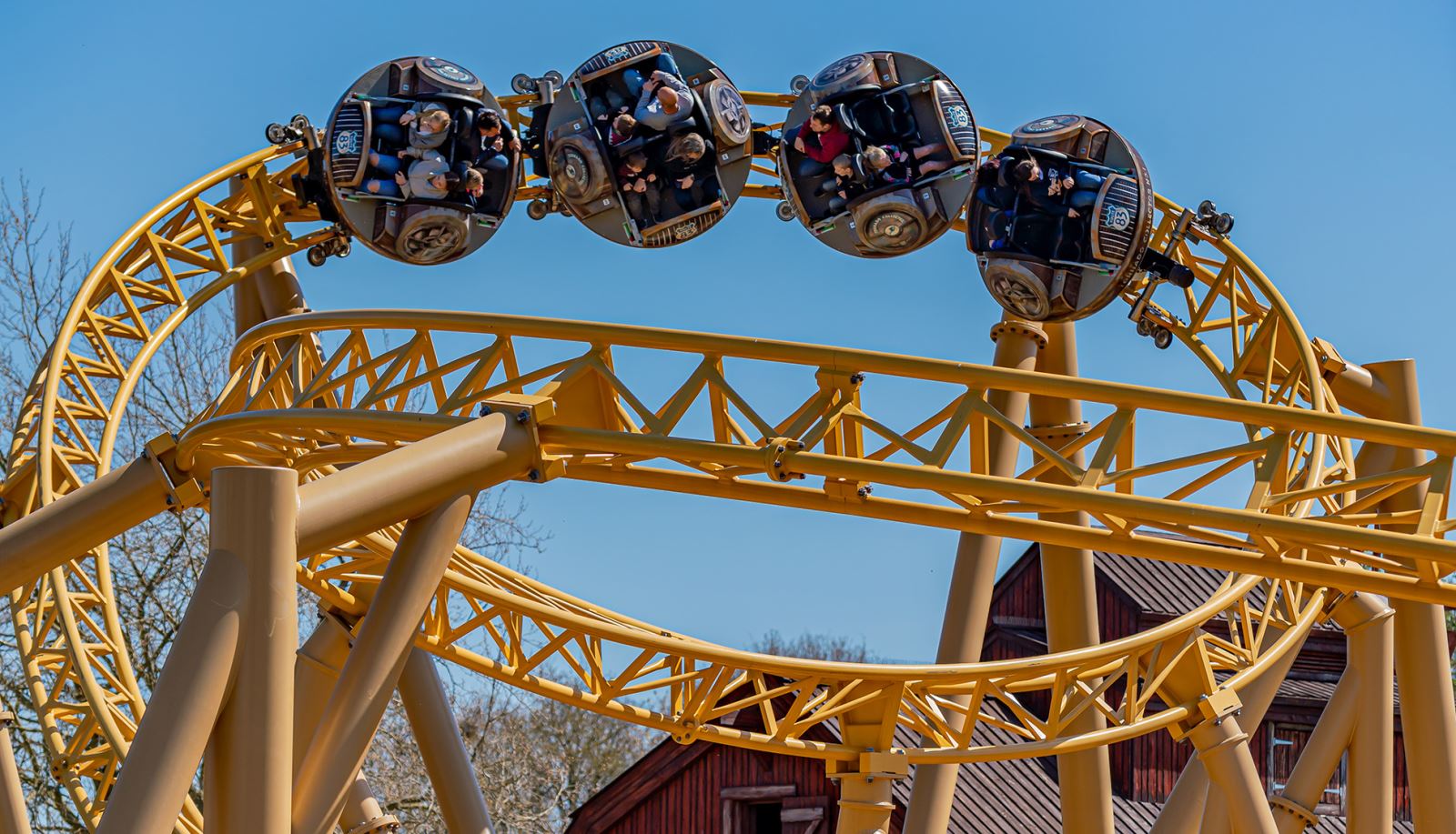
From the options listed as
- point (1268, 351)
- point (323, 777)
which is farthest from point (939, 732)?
point (323, 777)

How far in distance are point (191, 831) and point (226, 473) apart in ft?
19.4

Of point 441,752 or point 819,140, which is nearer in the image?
point 819,140

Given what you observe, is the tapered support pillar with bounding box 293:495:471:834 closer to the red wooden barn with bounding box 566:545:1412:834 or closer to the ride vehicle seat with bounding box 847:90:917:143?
the ride vehicle seat with bounding box 847:90:917:143

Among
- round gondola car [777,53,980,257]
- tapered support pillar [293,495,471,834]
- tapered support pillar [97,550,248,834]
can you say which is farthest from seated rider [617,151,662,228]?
tapered support pillar [97,550,248,834]

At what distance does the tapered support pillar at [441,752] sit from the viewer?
10.8m

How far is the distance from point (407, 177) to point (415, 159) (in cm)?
11

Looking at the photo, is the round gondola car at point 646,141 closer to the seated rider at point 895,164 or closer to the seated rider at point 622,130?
the seated rider at point 622,130

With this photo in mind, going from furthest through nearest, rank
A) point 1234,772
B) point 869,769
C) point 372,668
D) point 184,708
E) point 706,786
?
1. point 706,786
2. point 869,769
3. point 1234,772
4. point 372,668
5. point 184,708

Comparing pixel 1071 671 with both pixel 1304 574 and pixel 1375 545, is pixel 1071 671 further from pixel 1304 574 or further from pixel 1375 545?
pixel 1375 545

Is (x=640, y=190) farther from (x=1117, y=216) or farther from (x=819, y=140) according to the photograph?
(x=1117, y=216)

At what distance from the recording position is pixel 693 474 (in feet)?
26.8

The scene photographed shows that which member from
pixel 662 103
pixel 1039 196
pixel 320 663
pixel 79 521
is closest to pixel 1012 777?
pixel 320 663

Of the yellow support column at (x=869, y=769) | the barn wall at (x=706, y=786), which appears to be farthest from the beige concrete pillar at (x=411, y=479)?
the barn wall at (x=706, y=786)

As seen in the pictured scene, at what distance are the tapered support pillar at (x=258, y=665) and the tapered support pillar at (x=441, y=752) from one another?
5336 mm
